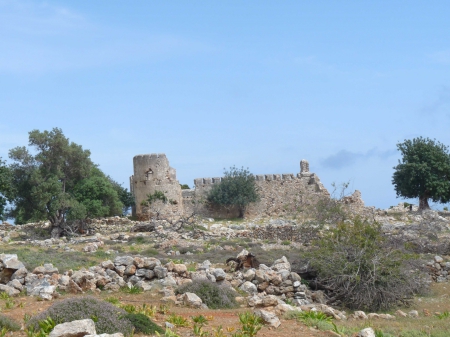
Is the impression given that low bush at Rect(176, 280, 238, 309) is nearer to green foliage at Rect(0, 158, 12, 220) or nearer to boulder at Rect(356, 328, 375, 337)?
boulder at Rect(356, 328, 375, 337)

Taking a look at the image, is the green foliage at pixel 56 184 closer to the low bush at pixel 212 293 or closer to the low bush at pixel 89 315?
the low bush at pixel 212 293

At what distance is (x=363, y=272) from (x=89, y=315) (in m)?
8.00

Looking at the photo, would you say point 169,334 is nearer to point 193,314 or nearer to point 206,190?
point 193,314

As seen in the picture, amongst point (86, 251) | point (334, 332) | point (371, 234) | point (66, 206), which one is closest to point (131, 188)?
point (66, 206)

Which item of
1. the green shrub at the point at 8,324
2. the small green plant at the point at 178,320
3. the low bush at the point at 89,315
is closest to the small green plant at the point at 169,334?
the low bush at the point at 89,315

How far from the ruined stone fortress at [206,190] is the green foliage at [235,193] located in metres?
0.57

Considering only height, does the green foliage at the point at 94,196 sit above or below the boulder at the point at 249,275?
above

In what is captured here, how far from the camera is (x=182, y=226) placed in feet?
92.6

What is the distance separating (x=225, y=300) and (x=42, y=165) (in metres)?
20.5

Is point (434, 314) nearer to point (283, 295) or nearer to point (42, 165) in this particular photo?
point (283, 295)

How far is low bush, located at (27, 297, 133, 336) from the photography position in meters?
9.05

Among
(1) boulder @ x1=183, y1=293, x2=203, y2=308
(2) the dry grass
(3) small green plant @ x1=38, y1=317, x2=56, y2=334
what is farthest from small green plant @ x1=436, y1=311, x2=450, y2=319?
(3) small green plant @ x1=38, y1=317, x2=56, y2=334

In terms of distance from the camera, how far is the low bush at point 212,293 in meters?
12.6

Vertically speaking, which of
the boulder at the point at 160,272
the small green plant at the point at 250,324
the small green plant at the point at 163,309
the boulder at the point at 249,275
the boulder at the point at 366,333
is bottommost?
the boulder at the point at 366,333
